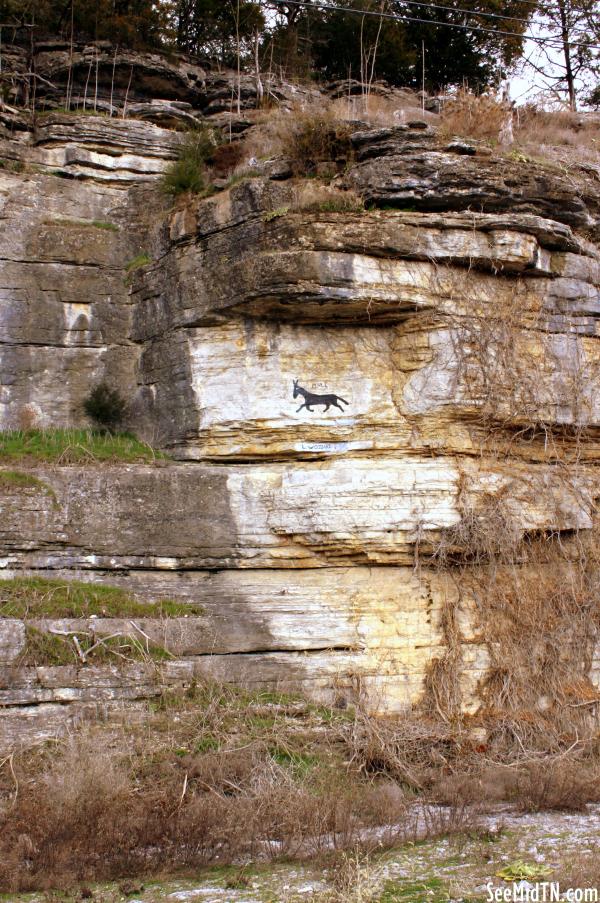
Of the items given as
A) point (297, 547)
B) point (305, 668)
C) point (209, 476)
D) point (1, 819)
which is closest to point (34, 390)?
point (209, 476)

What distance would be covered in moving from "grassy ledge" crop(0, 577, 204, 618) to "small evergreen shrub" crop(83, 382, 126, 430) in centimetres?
263

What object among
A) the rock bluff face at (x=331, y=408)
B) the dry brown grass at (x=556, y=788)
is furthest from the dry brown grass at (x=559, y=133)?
the dry brown grass at (x=556, y=788)

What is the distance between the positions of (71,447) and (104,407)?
984 millimetres

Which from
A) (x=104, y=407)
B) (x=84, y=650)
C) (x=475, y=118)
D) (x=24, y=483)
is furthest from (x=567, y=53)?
(x=84, y=650)

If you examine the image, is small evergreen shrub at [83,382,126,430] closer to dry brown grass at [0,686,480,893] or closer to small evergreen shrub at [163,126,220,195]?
small evergreen shrub at [163,126,220,195]

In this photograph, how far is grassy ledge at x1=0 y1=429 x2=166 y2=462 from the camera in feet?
33.9

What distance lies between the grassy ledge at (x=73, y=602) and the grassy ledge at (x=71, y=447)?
5.38 ft

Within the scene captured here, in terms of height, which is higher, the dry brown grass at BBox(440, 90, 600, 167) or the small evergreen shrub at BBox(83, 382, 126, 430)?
the dry brown grass at BBox(440, 90, 600, 167)

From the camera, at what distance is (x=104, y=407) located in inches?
446

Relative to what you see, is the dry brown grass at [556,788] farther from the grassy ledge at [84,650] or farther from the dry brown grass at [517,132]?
the dry brown grass at [517,132]

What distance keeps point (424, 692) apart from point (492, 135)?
7.20 metres

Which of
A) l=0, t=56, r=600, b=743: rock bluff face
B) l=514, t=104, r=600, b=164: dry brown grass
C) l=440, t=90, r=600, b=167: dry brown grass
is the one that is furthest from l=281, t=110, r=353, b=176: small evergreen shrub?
l=514, t=104, r=600, b=164: dry brown grass

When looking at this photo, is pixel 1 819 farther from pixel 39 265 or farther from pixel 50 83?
pixel 50 83

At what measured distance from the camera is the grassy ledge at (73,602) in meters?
8.91
